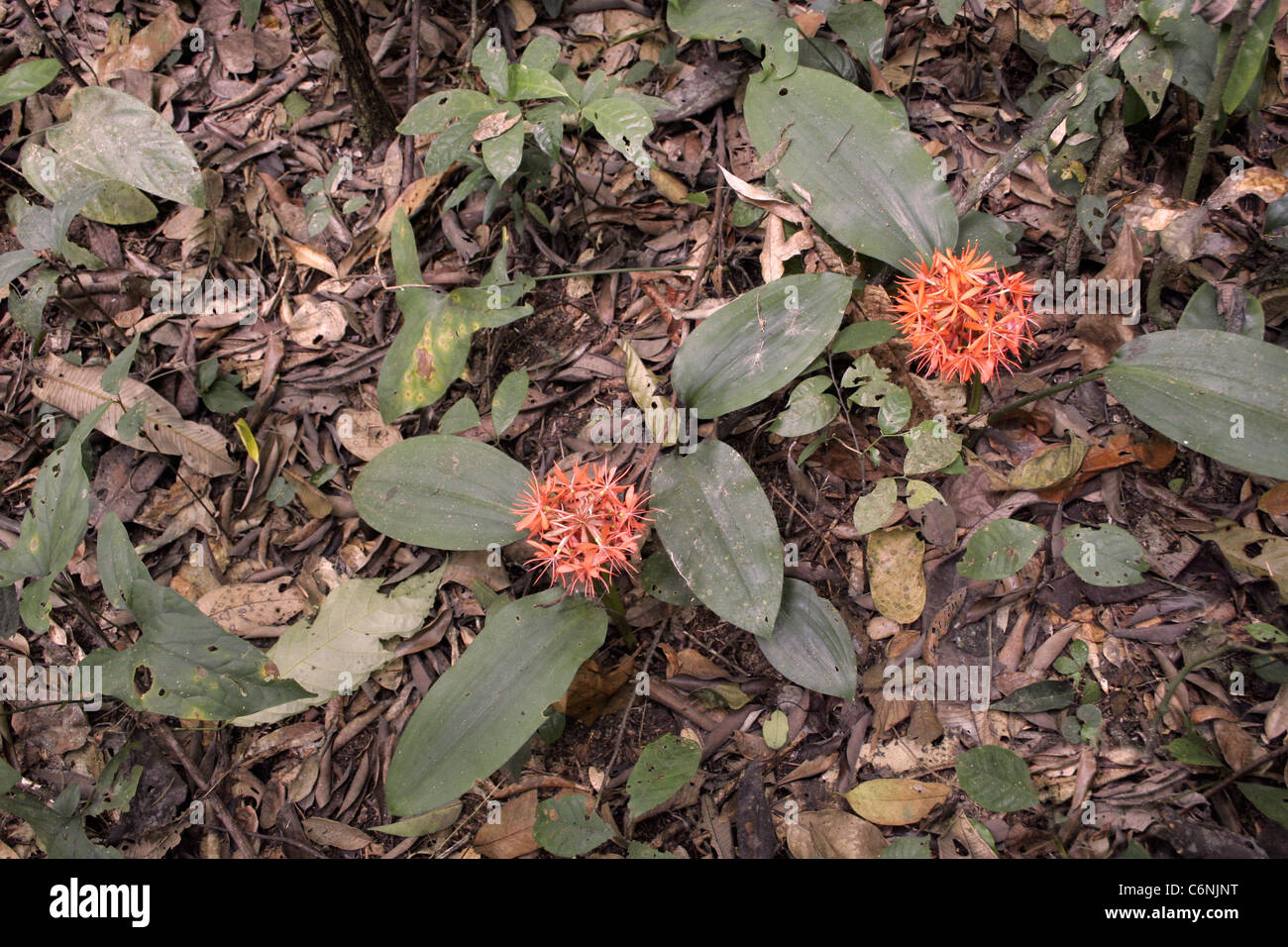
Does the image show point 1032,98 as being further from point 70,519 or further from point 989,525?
point 70,519

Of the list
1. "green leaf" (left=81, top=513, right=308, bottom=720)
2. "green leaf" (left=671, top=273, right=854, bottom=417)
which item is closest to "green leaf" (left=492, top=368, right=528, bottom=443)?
"green leaf" (left=671, top=273, right=854, bottom=417)

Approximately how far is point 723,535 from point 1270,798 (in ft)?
5.91

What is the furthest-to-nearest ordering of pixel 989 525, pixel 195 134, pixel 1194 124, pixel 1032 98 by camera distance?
1. pixel 195 134
2. pixel 1032 98
3. pixel 1194 124
4. pixel 989 525

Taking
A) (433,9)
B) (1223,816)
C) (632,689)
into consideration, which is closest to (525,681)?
(632,689)

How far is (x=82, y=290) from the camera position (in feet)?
12.2

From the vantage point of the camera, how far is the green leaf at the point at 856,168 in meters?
2.80

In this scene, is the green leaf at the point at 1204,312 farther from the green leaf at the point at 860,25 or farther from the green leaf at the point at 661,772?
the green leaf at the point at 661,772

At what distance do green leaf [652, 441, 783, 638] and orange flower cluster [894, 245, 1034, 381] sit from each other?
701 millimetres

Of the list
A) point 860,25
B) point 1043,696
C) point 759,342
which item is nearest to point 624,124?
point 759,342

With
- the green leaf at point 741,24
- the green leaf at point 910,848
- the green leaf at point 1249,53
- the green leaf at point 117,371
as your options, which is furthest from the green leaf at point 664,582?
the green leaf at point 1249,53

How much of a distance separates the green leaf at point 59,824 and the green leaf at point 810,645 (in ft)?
7.56

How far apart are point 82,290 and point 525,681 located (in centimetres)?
302

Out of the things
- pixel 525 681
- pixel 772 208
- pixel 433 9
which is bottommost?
pixel 525 681

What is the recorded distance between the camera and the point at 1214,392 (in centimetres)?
247
